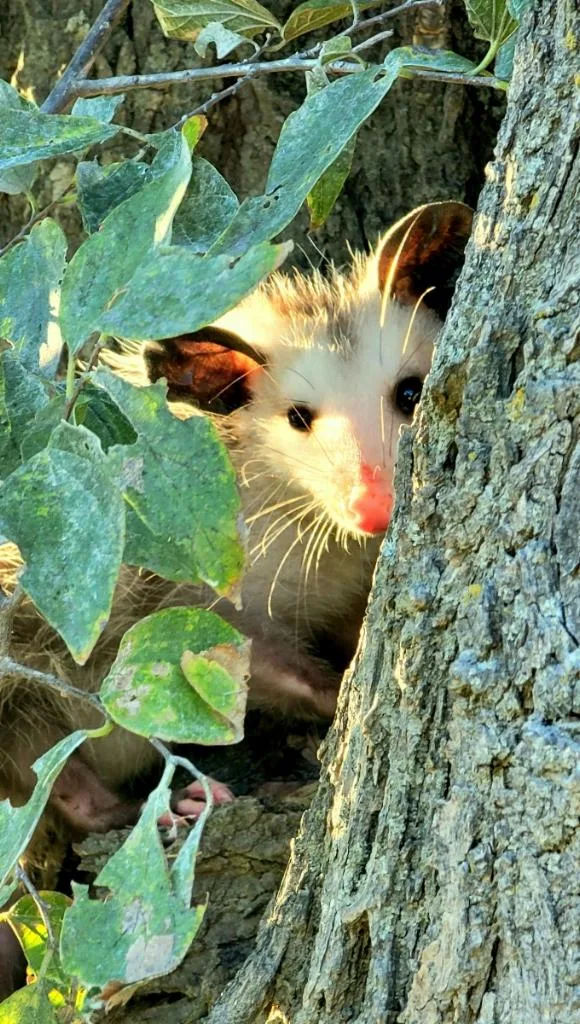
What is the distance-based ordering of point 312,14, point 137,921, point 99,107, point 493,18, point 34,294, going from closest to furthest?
point 137,921
point 34,294
point 493,18
point 99,107
point 312,14

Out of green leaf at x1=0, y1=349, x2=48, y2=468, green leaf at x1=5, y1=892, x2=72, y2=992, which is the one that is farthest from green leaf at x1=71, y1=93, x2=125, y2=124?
green leaf at x1=5, y1=892, x2=72, y2=992

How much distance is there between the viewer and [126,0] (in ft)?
6.11

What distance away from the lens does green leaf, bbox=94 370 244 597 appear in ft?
3.69

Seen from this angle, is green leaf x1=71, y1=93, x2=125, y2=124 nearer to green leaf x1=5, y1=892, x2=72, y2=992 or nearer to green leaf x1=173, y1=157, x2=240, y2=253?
green leaf x1=173, y1=157, x2=240, y2=253

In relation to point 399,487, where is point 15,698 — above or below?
below

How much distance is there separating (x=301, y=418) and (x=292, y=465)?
9 cm

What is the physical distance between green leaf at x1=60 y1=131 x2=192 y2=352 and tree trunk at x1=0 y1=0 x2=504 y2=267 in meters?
1.52

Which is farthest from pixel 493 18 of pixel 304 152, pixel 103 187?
pixel 103 187

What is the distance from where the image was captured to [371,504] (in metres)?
2.06

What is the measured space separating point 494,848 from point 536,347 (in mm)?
437

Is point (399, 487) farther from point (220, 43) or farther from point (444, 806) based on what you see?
point (220, 43)

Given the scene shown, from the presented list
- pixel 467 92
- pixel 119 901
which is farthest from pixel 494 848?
pixel 467 92

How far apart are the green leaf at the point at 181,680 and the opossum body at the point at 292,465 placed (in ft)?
2.92

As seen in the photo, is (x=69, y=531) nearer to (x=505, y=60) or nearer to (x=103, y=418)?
(x=103, y=418)
